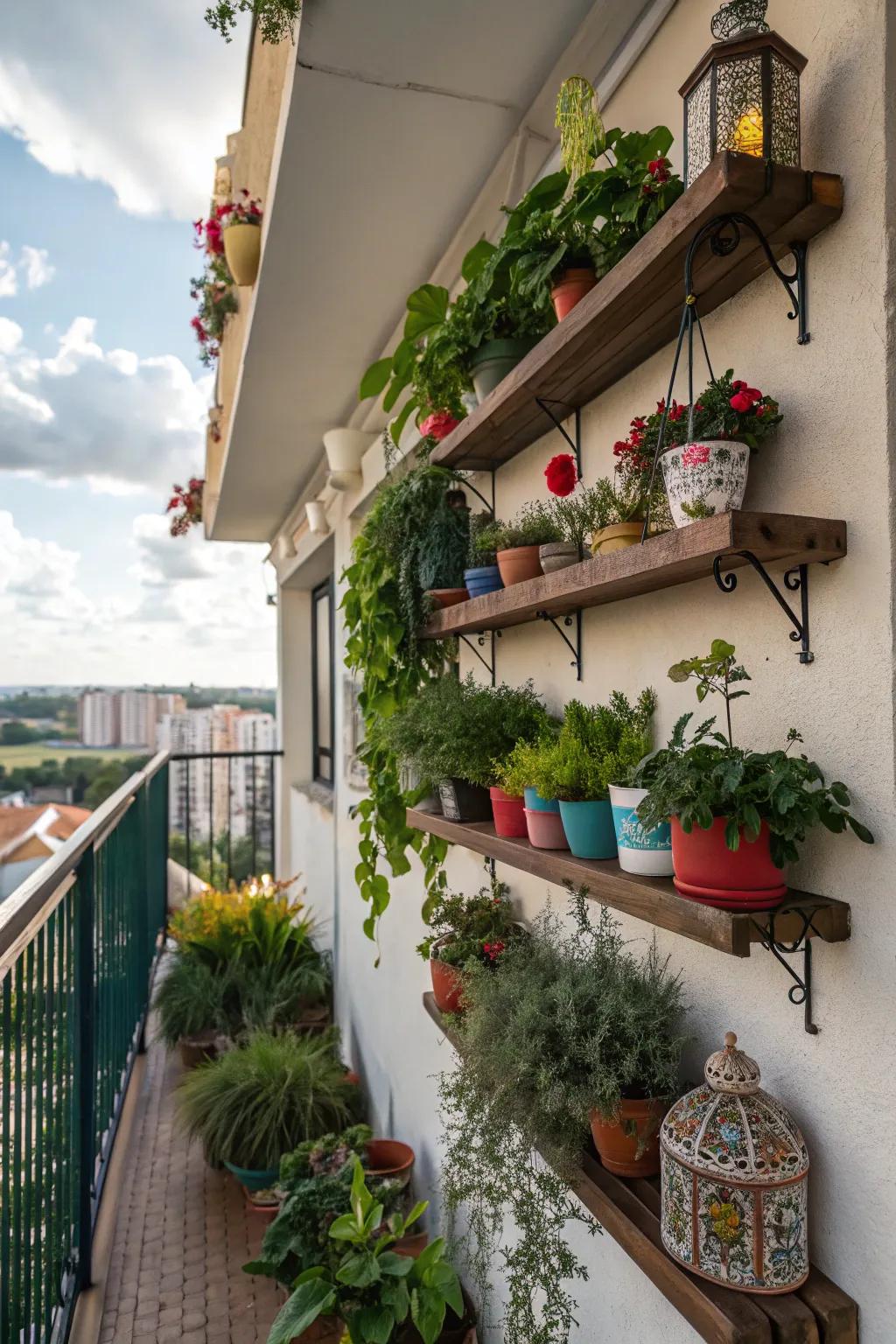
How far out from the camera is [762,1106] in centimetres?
93

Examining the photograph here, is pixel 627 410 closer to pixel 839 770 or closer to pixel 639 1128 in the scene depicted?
pixel 839 770

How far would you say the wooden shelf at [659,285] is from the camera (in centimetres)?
87

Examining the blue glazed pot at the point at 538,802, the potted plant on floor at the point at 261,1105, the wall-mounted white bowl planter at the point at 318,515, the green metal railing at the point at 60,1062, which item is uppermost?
the wall-mounted white bowl planter at the point at 318,515

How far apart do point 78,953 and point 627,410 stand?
1759 millimetres

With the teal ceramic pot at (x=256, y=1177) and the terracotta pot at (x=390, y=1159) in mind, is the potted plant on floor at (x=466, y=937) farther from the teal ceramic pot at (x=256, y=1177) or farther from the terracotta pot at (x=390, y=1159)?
the teal ceramic pot at (x=256, y=1177)

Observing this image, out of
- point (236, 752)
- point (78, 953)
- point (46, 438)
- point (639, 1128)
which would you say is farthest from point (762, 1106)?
point (46, 438)

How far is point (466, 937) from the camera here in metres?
1.78

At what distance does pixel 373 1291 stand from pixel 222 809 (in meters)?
4.43

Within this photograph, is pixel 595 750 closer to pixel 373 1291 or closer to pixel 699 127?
pixel 699 127

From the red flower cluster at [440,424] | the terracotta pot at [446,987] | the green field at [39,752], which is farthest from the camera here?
the green field at [39,752]

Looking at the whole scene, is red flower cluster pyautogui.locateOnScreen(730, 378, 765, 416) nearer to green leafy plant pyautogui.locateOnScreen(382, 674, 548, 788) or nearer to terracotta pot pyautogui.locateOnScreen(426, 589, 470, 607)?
green leafy plant pyautogui.locateOnScreen(382, 674, 548, 788)

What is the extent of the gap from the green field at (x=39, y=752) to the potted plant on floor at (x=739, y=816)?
6569 millimetres

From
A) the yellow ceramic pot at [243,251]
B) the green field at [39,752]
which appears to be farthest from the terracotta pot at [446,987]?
the green field at [39,752]

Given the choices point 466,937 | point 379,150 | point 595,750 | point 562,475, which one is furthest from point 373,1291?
point 379,150
